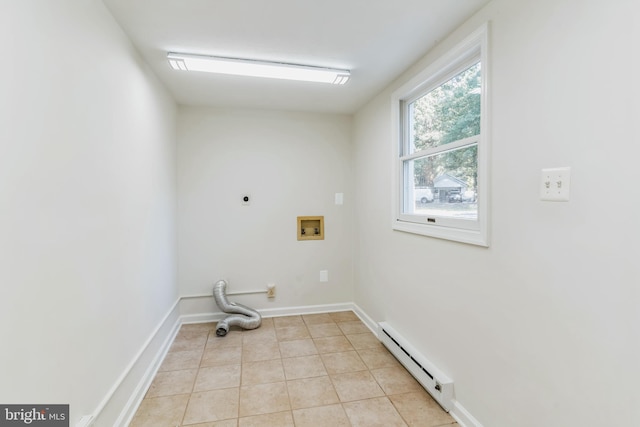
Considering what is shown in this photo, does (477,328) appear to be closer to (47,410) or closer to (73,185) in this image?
(47,410)

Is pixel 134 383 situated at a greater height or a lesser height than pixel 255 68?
lesser

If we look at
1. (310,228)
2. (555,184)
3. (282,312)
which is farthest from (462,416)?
(310,228)

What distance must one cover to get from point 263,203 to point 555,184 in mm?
2666

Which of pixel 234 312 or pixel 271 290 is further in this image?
pixel 271 290

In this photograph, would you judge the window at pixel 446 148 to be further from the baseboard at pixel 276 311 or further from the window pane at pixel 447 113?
the baseboard at pixel 276 311

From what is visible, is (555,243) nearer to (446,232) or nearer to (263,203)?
(446,232)

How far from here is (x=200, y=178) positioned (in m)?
3.22

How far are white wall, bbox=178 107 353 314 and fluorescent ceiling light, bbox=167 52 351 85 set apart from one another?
1.01m

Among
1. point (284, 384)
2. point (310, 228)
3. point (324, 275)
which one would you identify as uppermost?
point (310, 228)

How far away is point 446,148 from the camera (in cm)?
194

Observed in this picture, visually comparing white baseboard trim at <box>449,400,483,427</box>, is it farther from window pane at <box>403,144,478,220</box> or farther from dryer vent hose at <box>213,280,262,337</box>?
dryer vent hose at <box>213,280,262,337</box>

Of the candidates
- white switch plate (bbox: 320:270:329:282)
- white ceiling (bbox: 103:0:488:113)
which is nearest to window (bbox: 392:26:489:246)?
white ceiling (bbox: 103:0:488:113)

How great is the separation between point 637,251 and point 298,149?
2.89 meters

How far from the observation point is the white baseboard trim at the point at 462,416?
5.47 feet
